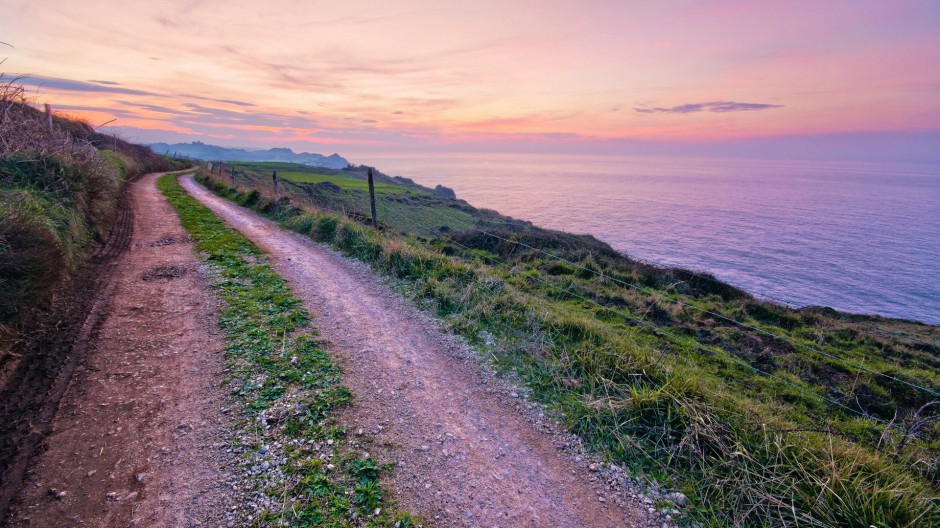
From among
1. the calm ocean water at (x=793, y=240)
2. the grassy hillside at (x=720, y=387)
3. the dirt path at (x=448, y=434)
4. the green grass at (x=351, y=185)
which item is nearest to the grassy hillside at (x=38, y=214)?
the dirt path at (x=448, y=434)

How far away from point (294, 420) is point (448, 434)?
1.94 meters

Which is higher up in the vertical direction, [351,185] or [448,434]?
[351,185]

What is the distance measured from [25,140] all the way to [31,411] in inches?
452

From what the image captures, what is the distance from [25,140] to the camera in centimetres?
1134

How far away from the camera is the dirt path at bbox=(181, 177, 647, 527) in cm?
395

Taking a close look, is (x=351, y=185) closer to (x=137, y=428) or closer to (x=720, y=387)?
(x=137, y=428)

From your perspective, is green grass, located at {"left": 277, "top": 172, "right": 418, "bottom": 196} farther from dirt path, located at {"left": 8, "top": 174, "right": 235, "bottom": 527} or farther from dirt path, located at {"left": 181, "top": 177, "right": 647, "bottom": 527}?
dirt path, located at {"left": 181, "top": 177, "right": 647, "bottom": 527}

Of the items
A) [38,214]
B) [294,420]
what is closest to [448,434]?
[294,420]

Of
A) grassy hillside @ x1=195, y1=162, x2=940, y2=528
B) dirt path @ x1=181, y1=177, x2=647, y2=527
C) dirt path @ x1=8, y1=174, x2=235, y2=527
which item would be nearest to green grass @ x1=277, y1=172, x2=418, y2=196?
grassy hillside @ x1=195, y1=162, x2=940, y2=528

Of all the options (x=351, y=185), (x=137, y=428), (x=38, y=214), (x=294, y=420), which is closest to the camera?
(x=137, y=428)

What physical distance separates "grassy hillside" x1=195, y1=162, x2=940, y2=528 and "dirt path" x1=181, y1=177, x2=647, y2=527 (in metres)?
0.64

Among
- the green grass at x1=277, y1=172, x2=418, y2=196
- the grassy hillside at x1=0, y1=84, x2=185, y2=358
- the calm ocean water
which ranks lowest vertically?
the calm ocean water

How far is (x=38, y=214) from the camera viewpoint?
853 cm

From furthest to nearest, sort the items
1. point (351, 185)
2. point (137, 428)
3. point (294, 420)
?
1. point (351, 185)
2. point (294, 420)
3. point (137, 428)
